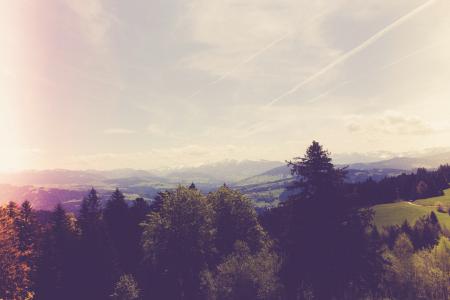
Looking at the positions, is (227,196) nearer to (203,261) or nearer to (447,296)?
(203,261)

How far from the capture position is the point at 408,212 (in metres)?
123

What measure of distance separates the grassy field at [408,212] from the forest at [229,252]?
25999 mm

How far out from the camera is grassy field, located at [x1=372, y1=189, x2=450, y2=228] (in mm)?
113925

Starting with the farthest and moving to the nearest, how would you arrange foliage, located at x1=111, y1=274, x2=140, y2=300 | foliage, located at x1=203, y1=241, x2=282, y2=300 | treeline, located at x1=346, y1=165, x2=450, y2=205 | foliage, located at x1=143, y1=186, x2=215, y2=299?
treeline, located at x1=346, y1=165, x2=450, y2=205 → foliage, located at x1=143, y1=186, x2=215, y2=299 → foliage, located at x1=111, y1=274, x2=140, y2=300 → foliage, located at x1=203, y1=241, x2=282, y2=300

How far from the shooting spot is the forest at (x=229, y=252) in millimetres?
32656

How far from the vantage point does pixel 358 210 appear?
3366 cm

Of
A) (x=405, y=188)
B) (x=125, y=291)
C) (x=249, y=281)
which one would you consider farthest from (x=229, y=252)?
(x=405, y=188)

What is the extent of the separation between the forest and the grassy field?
25999 millimetres

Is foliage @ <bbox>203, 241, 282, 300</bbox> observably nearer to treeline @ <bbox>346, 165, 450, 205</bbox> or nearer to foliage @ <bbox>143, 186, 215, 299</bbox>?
foliage @ <bbox>143, 186, 215, 299</bbox>

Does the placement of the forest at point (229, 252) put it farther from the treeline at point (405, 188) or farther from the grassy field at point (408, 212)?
the treeline at point (405, 188)

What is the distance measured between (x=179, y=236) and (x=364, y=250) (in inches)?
1215

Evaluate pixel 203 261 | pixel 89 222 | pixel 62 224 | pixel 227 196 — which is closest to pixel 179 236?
pixel 203 261

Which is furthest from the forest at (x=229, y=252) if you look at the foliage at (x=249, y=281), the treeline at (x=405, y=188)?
the treeline at (x=405, y=188)

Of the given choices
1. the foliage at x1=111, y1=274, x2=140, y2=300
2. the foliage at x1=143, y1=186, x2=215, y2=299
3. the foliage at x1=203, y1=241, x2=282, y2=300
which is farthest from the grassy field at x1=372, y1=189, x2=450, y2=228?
the foliage at x1=111, y1=274, x2=140, y2=300
